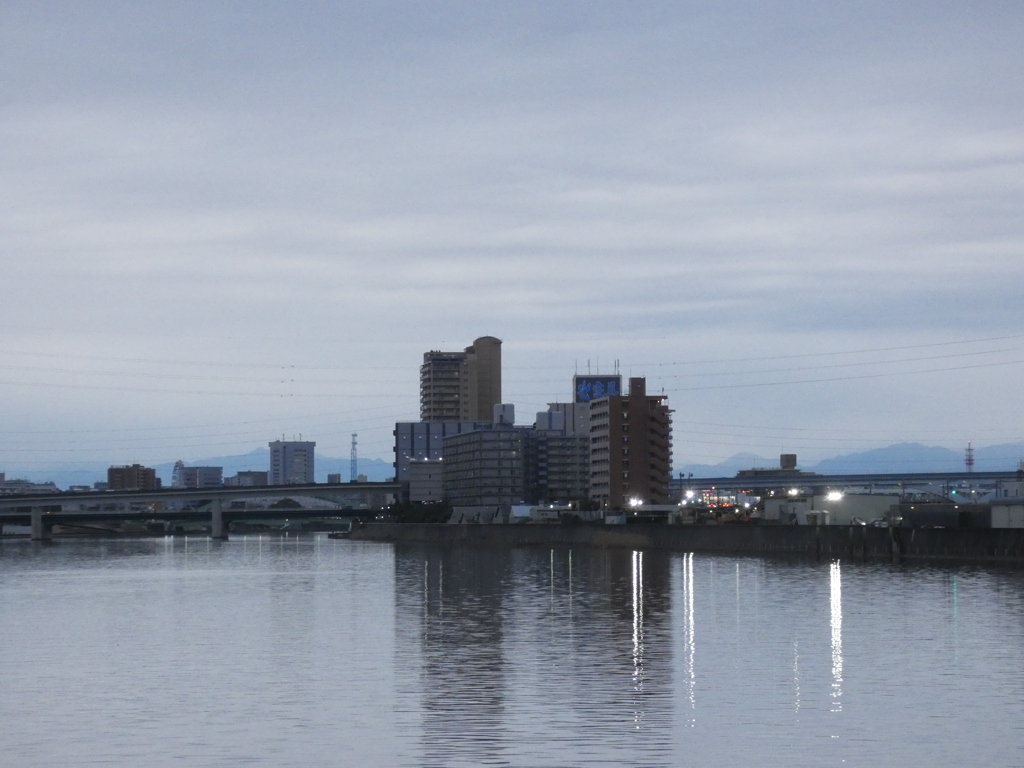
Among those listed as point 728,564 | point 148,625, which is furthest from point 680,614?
point 728,564

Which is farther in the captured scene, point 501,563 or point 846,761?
point 501,563

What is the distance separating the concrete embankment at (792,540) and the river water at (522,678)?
2167 centimetres

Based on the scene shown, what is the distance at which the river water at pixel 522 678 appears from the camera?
78.3 feet

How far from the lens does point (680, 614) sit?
53.4 m

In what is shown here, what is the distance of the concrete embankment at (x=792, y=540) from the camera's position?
89.6m

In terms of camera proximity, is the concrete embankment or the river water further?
the concrete embankment

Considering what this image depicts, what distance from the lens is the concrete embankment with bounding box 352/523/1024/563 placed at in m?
89.6

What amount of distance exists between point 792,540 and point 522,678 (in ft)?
287

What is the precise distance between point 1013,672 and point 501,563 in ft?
263

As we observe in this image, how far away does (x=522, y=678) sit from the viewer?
32.7 metres

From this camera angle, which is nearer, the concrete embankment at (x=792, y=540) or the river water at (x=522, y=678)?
the river water at (x=522, y=678)

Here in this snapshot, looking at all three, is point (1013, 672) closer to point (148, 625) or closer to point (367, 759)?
point (367, 759)

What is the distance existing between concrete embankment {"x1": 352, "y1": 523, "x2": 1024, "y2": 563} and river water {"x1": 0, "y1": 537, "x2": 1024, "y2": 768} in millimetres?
21673

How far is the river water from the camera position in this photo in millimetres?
23859
